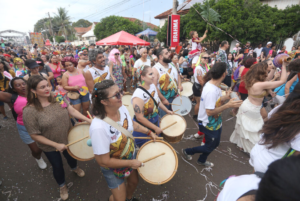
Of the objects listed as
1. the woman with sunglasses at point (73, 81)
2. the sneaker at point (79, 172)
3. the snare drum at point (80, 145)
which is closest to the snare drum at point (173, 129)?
the snare drum at point (80, 145)

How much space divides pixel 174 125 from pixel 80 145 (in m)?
1.69

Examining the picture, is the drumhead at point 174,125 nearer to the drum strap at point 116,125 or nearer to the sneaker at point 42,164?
the drum strap at point 116,125

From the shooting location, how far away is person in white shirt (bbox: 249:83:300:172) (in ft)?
4.35

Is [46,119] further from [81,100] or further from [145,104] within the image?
[81,100]

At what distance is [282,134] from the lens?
1.36 m

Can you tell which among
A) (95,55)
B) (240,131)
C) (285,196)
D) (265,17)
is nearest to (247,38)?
(265,17)

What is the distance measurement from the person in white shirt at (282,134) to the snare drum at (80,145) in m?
2.26

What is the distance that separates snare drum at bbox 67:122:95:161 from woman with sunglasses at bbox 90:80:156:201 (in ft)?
2.36

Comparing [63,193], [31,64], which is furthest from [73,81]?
[63,193]

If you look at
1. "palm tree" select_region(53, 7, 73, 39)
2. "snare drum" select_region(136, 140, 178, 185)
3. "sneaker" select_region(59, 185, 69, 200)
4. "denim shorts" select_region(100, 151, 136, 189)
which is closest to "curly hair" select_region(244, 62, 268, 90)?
"snare drum" select_region(136, 140, 178, 185)

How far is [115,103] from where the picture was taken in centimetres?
174

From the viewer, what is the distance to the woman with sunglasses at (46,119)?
2.04 metres

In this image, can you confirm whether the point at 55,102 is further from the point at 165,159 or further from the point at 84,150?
the point at 165,159

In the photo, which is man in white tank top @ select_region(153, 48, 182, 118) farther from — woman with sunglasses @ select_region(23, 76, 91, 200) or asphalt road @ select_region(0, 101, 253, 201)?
woman with sunglasses @ select_region(23, 76, 91, 200)
